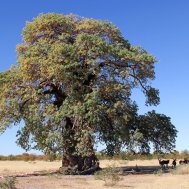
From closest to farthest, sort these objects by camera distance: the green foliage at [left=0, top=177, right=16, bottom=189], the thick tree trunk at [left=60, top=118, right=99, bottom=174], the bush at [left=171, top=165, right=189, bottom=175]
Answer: the green foliage at [left=0, top=177, right=16, bottom=189] → the bush at [left=171, top=165, right=189, bottom=175] → the thick tree trunk at [left=60, top=118, right=99, bottom=174]

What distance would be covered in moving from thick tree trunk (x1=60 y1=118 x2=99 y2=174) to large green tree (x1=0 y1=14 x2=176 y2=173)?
71mm

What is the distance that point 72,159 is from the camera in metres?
36.7

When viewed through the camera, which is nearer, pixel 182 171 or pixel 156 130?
pixel 182 171

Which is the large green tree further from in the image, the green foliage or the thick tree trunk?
the green foliage

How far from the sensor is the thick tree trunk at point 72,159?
35156mm

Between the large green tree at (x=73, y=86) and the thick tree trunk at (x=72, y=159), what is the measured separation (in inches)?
2.8

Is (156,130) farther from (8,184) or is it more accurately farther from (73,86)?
(8,184)

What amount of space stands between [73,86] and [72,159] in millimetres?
5907

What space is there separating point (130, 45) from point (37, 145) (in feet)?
34.7

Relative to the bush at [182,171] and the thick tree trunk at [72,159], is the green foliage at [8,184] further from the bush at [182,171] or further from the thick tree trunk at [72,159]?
the bush at [182,171]

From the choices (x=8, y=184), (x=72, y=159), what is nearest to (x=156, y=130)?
(x=72, y=159)

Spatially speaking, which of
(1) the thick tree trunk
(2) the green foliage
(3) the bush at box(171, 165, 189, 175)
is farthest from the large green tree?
(2) the green foliage

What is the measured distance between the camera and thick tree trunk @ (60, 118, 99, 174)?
35.2m

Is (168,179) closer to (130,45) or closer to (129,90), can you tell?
(129,90)
